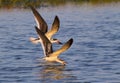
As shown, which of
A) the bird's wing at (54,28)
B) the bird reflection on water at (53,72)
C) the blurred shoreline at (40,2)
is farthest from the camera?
the blurred shoreline at (40,2)

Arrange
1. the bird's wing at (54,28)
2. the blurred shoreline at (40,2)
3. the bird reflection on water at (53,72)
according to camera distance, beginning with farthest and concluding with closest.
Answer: the blurred shoreline at (40,2)
the bird's wing at (54,28)
the bird reflection on water at (53,72)

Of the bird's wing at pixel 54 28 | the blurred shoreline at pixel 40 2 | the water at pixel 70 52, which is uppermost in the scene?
the bird's wing at pixel 54 28

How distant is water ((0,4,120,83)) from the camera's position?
1377 centimetres

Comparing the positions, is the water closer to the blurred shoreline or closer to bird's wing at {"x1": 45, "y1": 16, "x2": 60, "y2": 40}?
bird's wing at {"x1": 45, "y1": 16, "x2": 60, "y2": 40}

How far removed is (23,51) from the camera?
18547mm

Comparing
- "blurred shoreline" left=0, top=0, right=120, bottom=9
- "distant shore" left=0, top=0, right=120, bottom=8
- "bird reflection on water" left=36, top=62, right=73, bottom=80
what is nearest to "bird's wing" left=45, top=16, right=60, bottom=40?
"bird reflection on water" left=36, top=62, right=73, bottom=80

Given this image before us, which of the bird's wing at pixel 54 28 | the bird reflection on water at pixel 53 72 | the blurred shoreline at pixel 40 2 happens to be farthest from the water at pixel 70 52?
the blurred shoreline at pixel 40 2

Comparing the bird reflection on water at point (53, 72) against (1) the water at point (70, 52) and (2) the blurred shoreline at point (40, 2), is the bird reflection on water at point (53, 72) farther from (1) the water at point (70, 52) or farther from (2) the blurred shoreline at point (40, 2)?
(2) the blurred shoreline at point (40, 2)

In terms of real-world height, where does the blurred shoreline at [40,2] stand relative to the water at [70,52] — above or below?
below

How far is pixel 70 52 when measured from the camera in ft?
59.5

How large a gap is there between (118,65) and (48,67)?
187 centimetres

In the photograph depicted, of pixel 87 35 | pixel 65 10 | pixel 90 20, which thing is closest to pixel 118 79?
pixel 87 35

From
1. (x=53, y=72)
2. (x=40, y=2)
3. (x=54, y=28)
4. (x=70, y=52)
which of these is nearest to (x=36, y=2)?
(x=40, y=2)

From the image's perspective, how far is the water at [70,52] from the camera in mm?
13773
